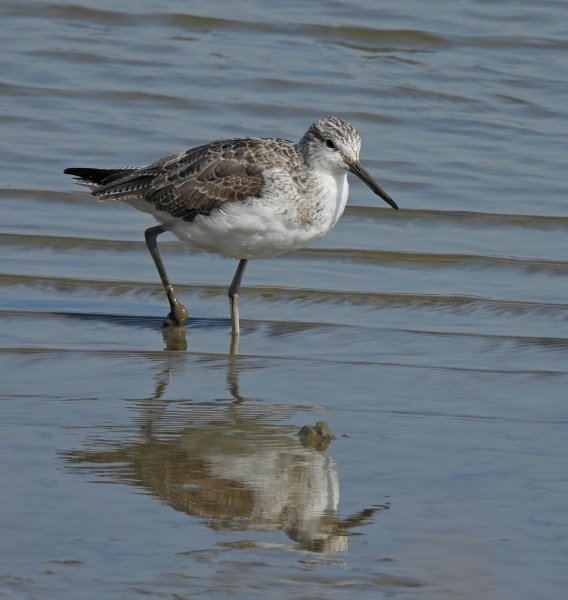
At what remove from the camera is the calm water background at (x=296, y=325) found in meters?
5.30

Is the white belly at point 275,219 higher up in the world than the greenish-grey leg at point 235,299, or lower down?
higher up

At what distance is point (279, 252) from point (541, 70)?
767 centimetres

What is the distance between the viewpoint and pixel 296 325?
8.95m

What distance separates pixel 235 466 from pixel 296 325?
9.25ft

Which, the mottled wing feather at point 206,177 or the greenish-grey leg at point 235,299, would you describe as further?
the greenish-grey leg at point 235,299

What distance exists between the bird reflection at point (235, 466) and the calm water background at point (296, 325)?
0.05 feet

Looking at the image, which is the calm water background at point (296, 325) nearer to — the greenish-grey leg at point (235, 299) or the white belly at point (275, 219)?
the greenish-grey leg at point (235, 299)

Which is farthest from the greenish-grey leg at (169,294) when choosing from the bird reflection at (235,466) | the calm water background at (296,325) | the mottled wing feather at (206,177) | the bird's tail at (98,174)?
the bird reflection at (235,466)

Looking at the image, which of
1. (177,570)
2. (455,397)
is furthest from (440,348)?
(177,570)

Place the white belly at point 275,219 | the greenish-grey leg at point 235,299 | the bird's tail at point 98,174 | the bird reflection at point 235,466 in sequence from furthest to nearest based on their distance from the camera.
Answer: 1. the bird's tail at point 98,174
2. the greenish-grey leg at point 235,299
3. the white belly at point 275,219
4. the bird reflection at point 235,466

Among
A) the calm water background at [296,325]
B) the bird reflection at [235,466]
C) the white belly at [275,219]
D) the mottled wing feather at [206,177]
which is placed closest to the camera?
the calm water background at [296,325]

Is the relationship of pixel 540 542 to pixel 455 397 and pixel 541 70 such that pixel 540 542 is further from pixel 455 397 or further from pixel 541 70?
pixel 541 70

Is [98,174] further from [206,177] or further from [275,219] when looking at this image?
[275,219]

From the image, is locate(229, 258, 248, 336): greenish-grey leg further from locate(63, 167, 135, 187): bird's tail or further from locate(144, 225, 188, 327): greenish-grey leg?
locate(63, 167, 135, 187): bird's tail
